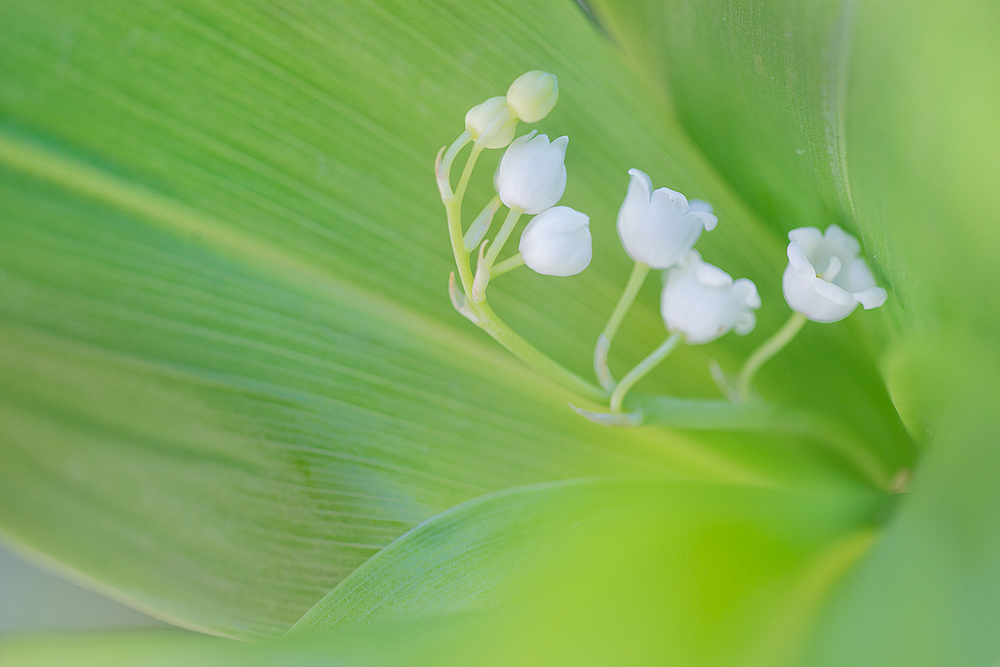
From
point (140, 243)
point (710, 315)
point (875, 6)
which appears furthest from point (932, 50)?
point (140, 243)

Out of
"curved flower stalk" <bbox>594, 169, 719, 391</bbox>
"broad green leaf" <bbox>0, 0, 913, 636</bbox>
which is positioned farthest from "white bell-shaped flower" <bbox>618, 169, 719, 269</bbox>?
"broad green leaf" <bbox>0, 0, 913, 636</bbox>

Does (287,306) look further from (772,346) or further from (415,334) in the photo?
(772,346)

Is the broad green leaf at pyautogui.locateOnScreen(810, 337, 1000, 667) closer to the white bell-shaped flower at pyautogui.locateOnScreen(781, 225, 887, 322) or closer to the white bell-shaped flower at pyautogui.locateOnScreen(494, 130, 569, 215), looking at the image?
the white bell-shaped flower at pyautogui.locateOnScreen(781, 225, 887, 322)

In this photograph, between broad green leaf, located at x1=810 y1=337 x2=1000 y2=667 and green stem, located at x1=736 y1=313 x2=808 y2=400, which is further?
green stem, located at x1=736 y1=313 x2=808 y2=400

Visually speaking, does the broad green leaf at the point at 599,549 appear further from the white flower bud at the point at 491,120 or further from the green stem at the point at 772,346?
the white flower bud at the point at 491,120

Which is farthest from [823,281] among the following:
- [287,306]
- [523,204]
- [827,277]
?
[287,306]

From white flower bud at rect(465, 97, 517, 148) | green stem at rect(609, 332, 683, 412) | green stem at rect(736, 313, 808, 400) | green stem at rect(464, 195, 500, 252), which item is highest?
white flower bud at rect(465, 97, 517, 148)

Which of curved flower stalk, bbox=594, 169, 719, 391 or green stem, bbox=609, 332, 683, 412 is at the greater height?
curved flower stalk, bbox=594, 169, 719, 391

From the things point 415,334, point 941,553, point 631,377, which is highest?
point 415,334
